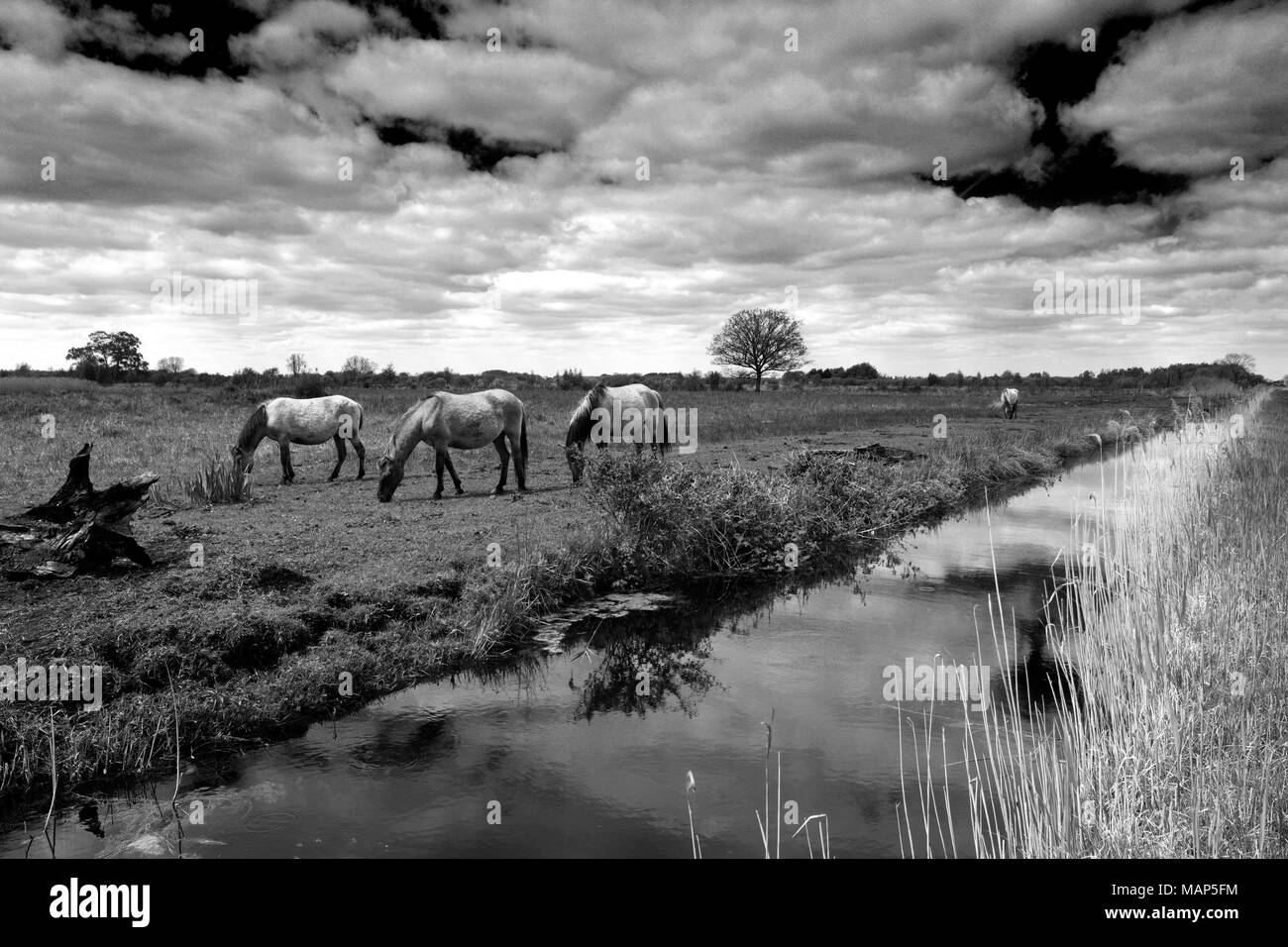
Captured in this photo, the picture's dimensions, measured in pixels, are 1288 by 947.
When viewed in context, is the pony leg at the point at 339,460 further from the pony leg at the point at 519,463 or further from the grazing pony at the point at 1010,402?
the grazing pony at the point at 1010,402

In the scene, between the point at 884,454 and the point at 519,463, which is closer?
the point at 519,463

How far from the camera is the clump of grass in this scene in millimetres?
12820

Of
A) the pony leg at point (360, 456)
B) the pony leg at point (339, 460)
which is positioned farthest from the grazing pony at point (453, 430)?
the pony leg at point (339, 460)

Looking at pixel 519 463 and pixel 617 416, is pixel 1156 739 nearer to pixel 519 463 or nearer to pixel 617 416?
pixel 519 463

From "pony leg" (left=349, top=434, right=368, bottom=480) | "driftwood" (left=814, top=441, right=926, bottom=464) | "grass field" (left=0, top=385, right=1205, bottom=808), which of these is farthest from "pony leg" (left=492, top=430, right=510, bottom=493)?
"driftwood" (left=814, top=441, right=926, bottom=464)

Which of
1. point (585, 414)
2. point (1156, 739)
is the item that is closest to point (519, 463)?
point (585, 414)

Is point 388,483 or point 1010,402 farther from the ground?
point 1010,402

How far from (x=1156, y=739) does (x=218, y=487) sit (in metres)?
13.4

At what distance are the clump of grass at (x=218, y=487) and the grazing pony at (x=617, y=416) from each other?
20.4ft

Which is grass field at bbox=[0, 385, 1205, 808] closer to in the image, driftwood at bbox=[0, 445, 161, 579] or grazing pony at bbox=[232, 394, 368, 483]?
driftwood at bbox=[0, 445, 161, 579]

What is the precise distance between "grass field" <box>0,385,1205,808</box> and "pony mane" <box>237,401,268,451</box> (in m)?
0.86

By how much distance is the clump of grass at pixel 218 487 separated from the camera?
1282cm

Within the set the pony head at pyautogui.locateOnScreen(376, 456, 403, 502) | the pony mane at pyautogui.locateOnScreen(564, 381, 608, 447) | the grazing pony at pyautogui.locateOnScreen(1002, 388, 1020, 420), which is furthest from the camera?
the grazing pony at pyautogui.locateOnScreen(1002, 388, 1020, 420)

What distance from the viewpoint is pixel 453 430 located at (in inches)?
588
